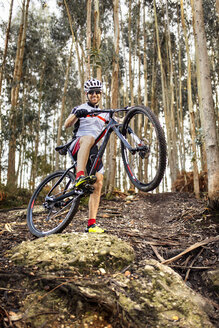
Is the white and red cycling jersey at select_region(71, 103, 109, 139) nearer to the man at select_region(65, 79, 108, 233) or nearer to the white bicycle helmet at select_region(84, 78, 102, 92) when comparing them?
the man at select_region(65, 79, 108, 233)

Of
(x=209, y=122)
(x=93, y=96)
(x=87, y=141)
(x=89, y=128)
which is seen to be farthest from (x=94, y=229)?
(x=209, y=122)

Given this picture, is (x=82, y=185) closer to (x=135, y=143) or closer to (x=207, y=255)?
(x=135, y=143)

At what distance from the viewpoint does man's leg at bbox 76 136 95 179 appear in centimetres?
259

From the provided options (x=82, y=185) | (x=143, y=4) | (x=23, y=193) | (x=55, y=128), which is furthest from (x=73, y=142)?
(x=55, y=128)

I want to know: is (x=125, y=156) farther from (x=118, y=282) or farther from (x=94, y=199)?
(x=118, y=282)

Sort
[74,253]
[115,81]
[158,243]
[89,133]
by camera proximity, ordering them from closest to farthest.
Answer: [74,253] → [158,243] → [89,133] → [115,81]

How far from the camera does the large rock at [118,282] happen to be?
1505 mm

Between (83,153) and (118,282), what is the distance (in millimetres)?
1276

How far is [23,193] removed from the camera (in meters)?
7.37

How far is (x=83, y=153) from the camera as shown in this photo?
103 inches

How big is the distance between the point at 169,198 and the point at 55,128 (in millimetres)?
15734

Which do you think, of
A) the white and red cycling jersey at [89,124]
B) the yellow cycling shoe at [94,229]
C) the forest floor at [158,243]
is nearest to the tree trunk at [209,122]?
the forest floor at [158,243]

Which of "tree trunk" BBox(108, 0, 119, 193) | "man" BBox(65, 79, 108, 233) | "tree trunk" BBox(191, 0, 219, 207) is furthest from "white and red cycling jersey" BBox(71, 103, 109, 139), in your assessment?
"tree trunk" BBox(108, 0, 119, 193)

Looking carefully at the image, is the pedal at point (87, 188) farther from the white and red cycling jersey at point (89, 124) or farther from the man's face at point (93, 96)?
the man's face at point (93, 96)
